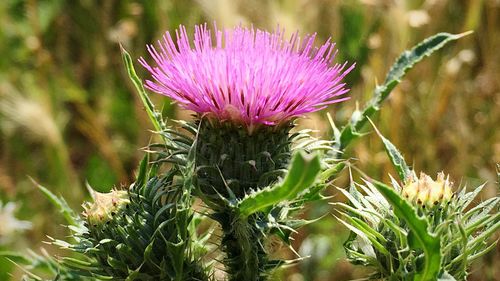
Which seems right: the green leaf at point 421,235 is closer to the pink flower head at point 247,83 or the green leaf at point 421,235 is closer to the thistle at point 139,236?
the pink flower head at point 247,83

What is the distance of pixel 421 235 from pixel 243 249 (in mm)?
510

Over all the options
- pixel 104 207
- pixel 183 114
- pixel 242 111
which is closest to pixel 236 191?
pixel 242 111

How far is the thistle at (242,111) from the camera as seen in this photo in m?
1.82

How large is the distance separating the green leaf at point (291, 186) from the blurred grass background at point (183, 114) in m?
1.68

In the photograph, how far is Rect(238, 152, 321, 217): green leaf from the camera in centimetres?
138

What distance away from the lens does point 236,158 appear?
1.86 m

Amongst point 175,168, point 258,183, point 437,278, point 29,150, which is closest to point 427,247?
point 437,278

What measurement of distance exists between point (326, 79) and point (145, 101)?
51 cm

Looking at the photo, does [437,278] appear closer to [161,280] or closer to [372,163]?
[161,280]

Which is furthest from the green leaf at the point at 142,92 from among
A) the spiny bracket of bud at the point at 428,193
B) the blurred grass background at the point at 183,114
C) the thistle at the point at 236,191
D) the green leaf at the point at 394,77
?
the blurred grass background at the point at 183,114

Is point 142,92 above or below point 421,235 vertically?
above

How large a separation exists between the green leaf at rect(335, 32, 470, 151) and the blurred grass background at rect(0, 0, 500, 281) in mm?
1128

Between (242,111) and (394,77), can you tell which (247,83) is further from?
(394,77)

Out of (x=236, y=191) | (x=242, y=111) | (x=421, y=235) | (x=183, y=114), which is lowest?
(x=421, y=235)
